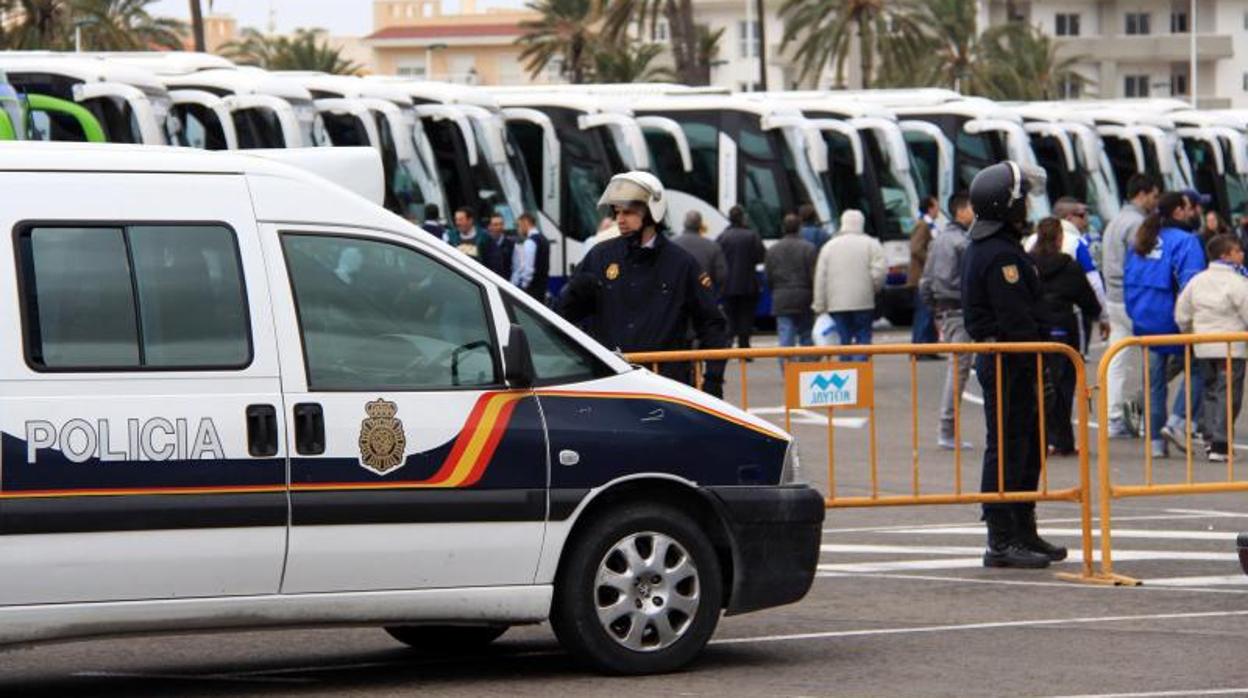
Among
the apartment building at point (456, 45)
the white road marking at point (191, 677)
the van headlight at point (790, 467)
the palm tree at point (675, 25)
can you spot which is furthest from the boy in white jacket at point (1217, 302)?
the apartment building at point (456, 45)

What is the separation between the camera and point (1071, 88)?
113500 mm

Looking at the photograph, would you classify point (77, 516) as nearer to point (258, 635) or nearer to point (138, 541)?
point (138, 541)

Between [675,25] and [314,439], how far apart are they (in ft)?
190

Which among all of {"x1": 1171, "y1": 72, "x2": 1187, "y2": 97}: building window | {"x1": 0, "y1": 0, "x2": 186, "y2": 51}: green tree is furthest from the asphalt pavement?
{"x1": 1171, "y1": 72, "x2": 1187, "y2": 97}: building window

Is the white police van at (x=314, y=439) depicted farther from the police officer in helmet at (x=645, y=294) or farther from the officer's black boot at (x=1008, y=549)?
the officer's black boot at (x=1008, y=549)

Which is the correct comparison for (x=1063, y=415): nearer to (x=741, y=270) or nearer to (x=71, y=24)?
(x=741, y=270)

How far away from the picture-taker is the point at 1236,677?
9.20 m

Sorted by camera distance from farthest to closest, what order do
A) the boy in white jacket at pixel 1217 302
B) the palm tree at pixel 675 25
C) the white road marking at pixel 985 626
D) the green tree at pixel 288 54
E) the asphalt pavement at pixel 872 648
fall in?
the green tree at pixel 288 54 → the palm tree at pixel 675 25 → the boy in white jacket at pixel 1217 302 → the white road marking at pixel 985 626 → the asphalt pavement at pixel 872 648

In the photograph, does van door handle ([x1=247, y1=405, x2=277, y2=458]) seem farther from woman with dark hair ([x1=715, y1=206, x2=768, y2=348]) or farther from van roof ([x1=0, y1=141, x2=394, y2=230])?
woman with dark hair ([x1=715, y1=206, x2=768, y2=348])

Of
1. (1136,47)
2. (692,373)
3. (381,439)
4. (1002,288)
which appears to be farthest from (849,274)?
(1136,47)

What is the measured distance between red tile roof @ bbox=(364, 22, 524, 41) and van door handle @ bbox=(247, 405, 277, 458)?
5345 inches

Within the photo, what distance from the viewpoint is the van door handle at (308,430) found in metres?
8.61

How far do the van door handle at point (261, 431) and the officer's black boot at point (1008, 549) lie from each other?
4.75m

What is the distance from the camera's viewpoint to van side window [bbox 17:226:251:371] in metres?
8.38
